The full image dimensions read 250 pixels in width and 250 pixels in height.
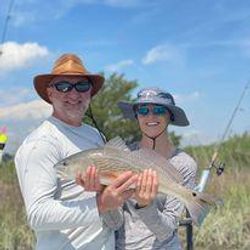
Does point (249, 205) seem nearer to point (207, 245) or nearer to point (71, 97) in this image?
point (207, 245)

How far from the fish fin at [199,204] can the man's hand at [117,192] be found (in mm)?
322

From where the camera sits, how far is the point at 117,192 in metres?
2.90

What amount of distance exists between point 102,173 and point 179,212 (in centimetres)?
71

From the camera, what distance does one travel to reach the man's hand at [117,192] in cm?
289

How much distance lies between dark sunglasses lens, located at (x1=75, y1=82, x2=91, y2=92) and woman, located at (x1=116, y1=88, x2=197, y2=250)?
0.38 m

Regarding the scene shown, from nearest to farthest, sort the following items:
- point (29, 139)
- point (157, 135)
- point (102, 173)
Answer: point (102, 173) < point (29, 139) < point (157, 135)

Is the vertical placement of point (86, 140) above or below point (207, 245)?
above

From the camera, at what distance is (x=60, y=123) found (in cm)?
326

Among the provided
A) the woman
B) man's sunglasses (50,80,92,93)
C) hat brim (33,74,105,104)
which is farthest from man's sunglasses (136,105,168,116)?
man's sunglasses (50,80,92,93)

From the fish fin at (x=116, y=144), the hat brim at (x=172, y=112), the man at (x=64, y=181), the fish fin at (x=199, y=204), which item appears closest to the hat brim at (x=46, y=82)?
the man at (x=64, y=181)

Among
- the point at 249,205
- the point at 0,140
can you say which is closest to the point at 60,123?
the point at 0,140

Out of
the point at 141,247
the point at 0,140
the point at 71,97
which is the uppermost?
the point at 71,97

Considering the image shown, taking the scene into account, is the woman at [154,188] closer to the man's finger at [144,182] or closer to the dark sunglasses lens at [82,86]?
the man's finger at [144,182]

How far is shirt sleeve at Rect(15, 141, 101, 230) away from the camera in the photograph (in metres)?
2.92
